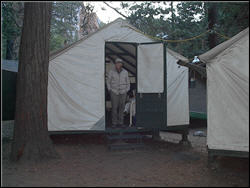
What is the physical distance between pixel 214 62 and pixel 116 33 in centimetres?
360

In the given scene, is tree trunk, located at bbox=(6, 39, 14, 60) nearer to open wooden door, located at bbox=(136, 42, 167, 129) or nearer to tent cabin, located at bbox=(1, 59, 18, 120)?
tent cabin, located at bbox=(1, 59, 18, 120)

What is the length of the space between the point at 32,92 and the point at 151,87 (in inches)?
123

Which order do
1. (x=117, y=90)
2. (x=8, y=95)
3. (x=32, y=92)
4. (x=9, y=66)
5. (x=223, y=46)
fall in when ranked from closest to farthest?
(x=223, y=46)
(x=32, y=92)
(x=117, y=90)
(x=8, y=95)
(x=9, y=66)

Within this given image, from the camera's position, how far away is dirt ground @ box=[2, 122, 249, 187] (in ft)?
17.4

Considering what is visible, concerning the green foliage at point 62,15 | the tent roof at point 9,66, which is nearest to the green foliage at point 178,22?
the green foliage at point 62,15

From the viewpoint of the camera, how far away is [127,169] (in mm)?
6164

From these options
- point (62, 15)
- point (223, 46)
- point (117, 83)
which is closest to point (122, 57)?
point (117, 83)

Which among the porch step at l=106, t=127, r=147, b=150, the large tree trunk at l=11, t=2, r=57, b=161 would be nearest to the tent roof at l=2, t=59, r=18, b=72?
the large tree trunk at l=11, t=2, r=57, b=161

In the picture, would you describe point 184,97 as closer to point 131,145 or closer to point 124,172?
point 131,145

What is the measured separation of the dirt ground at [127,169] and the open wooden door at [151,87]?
0.81 m

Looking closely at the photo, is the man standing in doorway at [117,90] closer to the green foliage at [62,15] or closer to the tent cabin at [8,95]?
the tent cabin at [8,95]

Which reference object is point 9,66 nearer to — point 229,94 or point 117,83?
point 117,83

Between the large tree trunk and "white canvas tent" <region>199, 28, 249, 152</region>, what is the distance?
11.0ft

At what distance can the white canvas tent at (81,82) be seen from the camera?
26.8 feet
